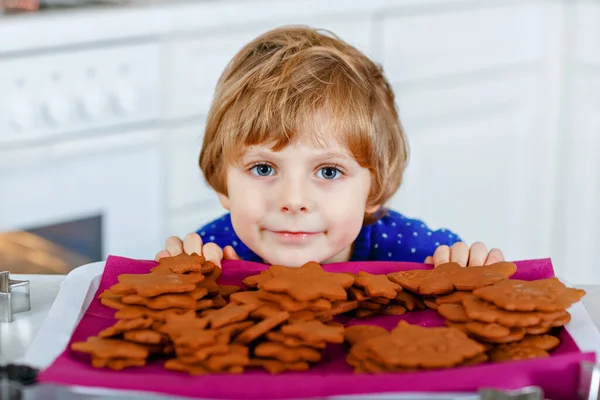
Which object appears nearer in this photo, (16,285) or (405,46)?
(16,285)

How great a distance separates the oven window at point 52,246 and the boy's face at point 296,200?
98 cm

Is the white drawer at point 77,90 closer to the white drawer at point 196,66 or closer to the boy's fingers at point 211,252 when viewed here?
the white drawer at point 196,66

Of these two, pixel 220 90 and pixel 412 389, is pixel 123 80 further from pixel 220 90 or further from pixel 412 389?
pixel 412 389

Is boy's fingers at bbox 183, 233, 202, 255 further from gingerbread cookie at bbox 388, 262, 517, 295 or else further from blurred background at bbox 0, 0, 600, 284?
blurred background at bbox 0, 0, 600, 284

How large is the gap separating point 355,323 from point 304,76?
1.48 feet

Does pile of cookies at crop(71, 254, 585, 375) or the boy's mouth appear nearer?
pile of cookies at crop(71, 254, 585, 375)

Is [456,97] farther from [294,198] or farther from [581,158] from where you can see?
[294,198]

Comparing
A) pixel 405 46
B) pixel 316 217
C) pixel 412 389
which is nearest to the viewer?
pixel 412 389

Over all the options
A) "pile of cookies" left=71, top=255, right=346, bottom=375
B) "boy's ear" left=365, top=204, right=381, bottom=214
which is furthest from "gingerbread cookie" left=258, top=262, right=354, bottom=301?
"boy's ear" left=365, top=204, right=381, bottom=214

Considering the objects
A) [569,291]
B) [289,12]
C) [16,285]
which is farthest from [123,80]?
[569,291]

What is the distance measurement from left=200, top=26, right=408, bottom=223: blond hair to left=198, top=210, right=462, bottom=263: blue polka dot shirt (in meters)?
0.19

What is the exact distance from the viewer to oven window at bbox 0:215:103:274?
2129mm

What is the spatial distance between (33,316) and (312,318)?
311 millimetres

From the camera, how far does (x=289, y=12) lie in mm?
2465
